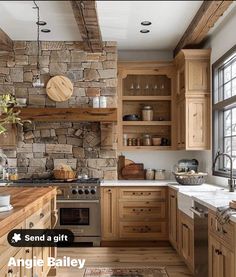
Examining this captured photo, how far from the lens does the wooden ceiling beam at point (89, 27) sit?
115 inches

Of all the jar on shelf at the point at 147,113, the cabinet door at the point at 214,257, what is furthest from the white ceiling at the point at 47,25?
the cabinet door at the point at 214,257

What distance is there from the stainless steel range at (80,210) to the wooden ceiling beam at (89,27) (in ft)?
4.97

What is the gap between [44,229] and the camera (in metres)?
2.71

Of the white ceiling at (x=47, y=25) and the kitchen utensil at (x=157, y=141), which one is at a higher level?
the white ceiling at (x=47, y=25)

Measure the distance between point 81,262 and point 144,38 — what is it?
2.34m

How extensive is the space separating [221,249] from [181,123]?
2423mm

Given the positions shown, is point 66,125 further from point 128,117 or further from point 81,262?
point 81,262

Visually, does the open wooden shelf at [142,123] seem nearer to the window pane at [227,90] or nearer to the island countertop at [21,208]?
the window pane at [227,90]

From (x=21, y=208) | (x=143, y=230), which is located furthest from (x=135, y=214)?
(x=21, y=208)

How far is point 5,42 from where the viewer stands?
4.38 m

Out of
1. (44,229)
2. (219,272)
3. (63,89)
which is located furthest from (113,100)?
(219,272)

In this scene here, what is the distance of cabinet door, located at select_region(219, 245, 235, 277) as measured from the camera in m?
2.06

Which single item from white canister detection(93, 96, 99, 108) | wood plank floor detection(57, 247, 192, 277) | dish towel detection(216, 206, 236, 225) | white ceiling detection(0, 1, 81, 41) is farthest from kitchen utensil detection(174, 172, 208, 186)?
white ceiling detection(0, 1, 81, 41)

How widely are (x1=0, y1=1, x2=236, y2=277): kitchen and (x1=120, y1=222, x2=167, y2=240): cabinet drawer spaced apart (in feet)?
0.04
